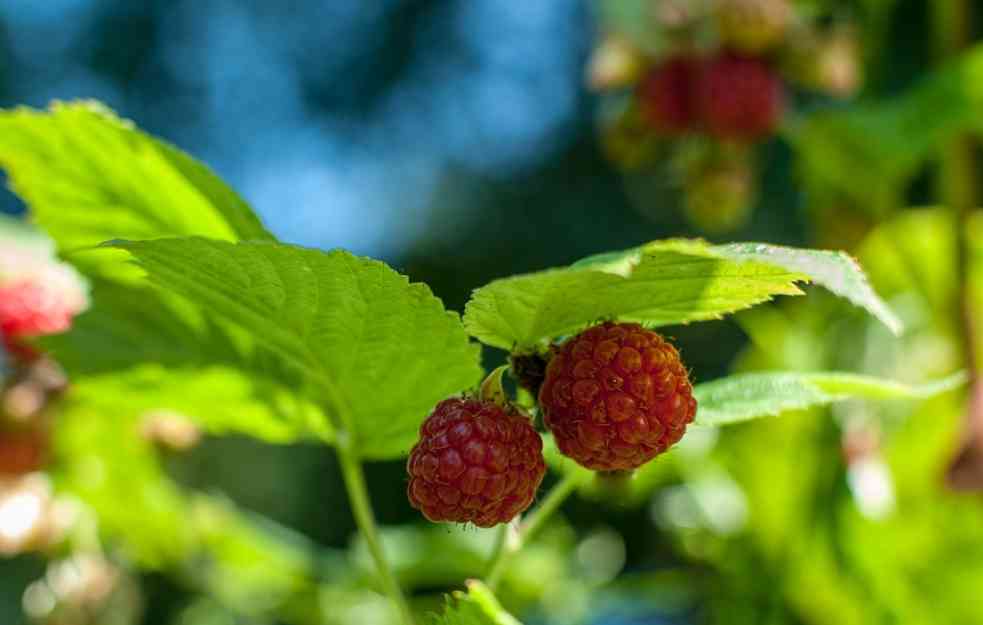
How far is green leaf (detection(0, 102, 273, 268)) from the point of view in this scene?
669 mm

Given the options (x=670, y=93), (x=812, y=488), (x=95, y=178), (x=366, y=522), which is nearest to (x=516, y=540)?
(x=366, y=522)

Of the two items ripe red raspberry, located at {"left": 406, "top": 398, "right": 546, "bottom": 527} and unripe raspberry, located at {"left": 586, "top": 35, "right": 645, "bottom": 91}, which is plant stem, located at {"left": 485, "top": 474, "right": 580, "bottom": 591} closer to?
ripe red raspberry, located at {"left": 406, "top": 398, "right": 546, "bottom": 527}

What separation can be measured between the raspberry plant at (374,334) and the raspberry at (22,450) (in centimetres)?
33

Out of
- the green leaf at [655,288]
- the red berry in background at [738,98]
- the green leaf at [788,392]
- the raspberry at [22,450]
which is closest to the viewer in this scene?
the green leaf at [655,288]

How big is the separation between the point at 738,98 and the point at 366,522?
0.92 metres

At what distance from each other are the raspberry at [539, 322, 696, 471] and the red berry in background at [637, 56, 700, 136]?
950mm

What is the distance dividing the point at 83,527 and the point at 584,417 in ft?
2.79

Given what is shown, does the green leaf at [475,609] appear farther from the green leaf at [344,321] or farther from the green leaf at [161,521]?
the green leaf at [161,521]

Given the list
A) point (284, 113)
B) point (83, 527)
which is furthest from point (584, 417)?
point (284, 113)

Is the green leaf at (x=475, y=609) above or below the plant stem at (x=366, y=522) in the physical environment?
below

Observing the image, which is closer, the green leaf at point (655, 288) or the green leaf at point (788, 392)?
the green leaf at point (655, 288)

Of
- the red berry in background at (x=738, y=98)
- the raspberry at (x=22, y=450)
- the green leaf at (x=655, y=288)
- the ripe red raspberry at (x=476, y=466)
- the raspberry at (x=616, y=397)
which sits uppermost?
the red berry in background at (x=738, y=98)

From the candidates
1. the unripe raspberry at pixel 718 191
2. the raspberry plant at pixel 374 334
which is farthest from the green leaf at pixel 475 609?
the unripe raspberry at pixel 718 191

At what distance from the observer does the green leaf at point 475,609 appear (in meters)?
0.49
